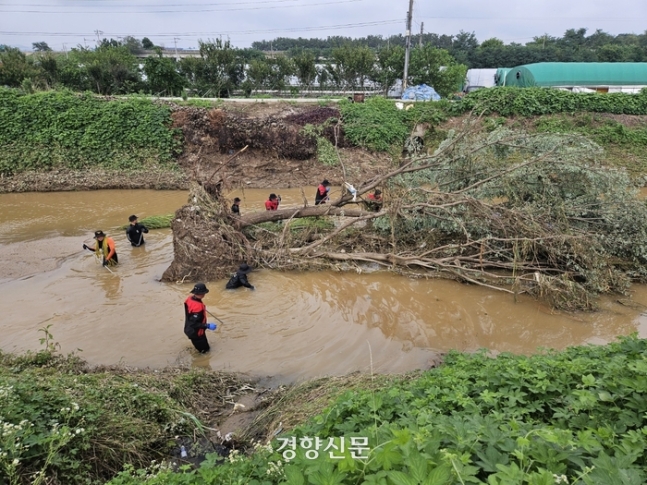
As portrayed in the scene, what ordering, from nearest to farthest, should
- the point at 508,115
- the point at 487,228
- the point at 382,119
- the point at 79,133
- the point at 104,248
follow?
the point at 487,228
the point at 104,248
the point at 79,133
the point at 382,119
the point at 508,115

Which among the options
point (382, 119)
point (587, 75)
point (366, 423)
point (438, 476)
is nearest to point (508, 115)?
point (382, 119)

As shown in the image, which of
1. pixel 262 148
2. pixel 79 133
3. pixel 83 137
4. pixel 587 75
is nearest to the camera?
pixel 83 137

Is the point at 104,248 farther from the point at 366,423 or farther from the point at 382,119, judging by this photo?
the point at 382,119

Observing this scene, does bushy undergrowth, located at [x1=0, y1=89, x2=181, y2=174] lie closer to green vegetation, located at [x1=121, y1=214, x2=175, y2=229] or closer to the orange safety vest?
green vegetation, located at [x1=121, y1=214, x2=175, y2=229]

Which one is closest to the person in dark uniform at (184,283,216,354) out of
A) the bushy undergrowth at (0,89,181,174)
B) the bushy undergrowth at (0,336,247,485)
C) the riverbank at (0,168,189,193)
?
the bushy undergrowth at (0,336,247,485)

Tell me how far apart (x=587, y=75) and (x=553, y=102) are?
28.7ft

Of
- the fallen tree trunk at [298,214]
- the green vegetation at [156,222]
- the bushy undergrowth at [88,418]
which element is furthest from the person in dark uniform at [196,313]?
the green vegetation at [156,222]

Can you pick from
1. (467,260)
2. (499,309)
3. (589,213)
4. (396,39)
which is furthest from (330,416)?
(396,39)

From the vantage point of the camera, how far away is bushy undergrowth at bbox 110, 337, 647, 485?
1966 millimetres

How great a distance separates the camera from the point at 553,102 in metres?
21.2

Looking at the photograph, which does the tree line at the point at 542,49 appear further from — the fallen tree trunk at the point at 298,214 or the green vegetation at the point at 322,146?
the fallen tree trunk at the point at 298,214

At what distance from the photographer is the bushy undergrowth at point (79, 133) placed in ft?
58.6

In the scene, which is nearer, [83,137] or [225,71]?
[83,137]

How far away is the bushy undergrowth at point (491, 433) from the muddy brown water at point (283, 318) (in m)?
2.63
